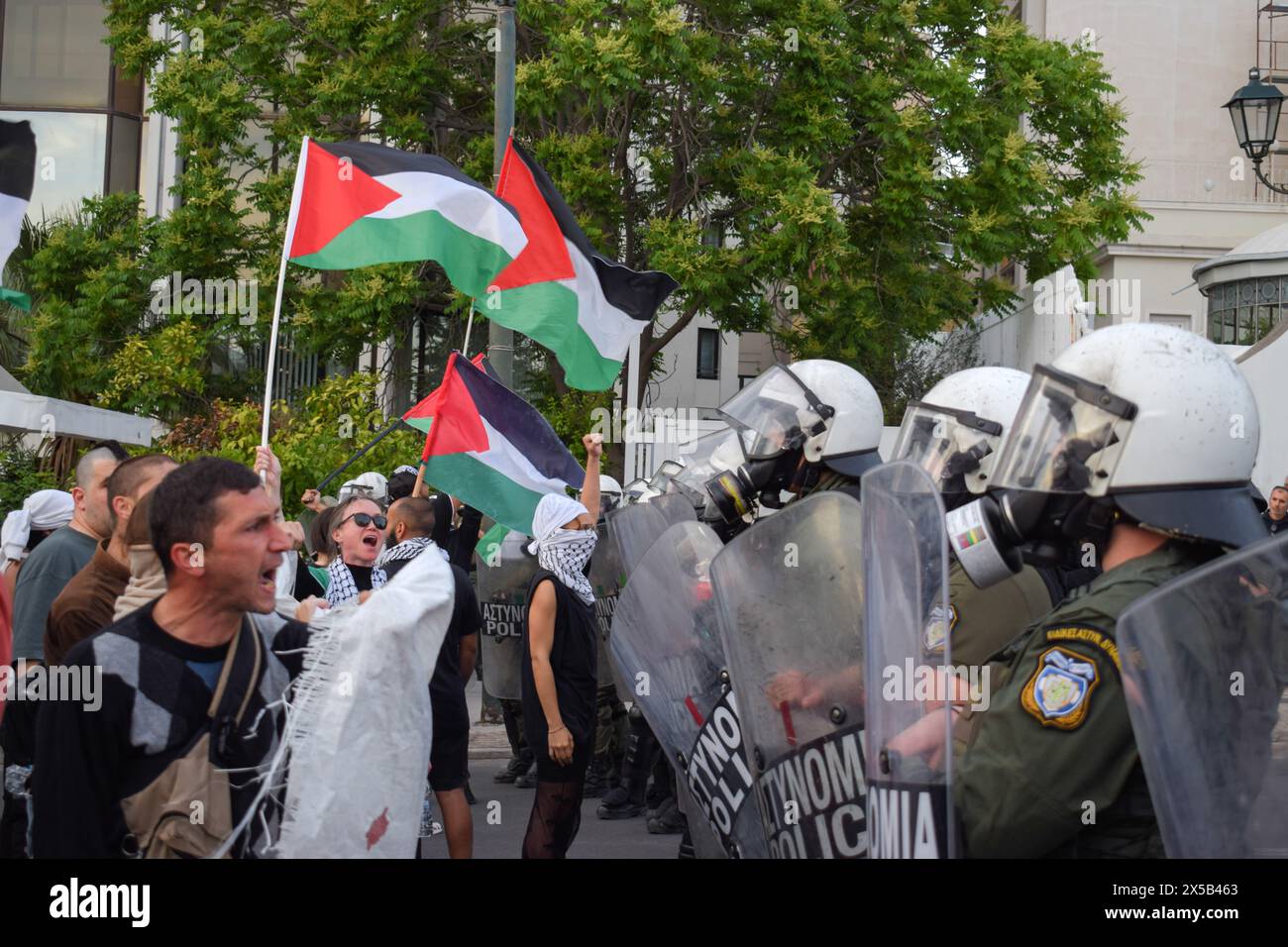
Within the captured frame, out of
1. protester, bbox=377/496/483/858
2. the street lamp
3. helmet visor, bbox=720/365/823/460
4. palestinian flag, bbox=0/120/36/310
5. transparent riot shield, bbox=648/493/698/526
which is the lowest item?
protester, bbox=377/496/483/858

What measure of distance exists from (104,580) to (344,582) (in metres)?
2.05

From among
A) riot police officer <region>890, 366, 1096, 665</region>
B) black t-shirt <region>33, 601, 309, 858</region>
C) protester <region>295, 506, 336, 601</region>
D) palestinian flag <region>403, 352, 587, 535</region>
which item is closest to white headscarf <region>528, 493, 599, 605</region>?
palestinian flag <region>403, 352, 587, 535</region>

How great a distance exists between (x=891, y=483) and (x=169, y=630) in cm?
137

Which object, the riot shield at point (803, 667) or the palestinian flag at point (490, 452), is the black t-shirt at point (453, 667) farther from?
the riot shield at point (803, 667)

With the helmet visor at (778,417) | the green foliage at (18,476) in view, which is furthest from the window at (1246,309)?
the helmet visor at (778,417)

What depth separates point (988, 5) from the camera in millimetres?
16531

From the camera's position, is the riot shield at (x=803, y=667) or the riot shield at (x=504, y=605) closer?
the riot shield at (x=803, y=667)

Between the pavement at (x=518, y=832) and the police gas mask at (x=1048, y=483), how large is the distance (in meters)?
4.23

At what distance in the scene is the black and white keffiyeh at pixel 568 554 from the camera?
604 centimetres

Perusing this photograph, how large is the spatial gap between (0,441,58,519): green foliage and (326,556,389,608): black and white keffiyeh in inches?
362

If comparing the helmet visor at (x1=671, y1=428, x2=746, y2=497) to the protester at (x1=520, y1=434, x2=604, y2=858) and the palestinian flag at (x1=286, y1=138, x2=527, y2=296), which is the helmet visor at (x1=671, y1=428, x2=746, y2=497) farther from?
the palestinian flag at (x1=286, y1=138, x2=527, y2=296)

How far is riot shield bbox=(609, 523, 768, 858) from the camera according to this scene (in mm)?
3639

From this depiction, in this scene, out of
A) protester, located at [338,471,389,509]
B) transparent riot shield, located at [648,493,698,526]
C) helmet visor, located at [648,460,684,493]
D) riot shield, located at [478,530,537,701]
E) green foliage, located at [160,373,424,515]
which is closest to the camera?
transparent riot shield, located at [648,493,698,526]
